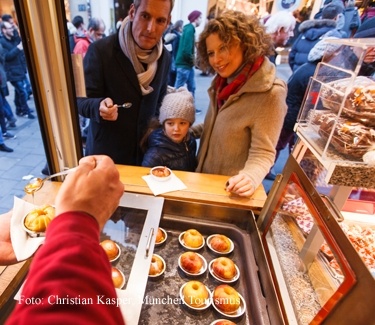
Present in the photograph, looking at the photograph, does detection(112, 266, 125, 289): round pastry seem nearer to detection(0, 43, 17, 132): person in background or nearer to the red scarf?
the red scarf

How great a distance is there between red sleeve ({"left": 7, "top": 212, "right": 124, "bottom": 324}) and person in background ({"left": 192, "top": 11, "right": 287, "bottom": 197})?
2.53ft

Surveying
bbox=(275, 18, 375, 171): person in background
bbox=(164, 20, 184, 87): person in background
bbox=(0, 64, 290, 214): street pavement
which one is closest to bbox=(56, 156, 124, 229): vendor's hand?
bbox=(275, 18, 375, 171): person in background

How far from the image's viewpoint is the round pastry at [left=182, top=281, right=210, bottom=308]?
2.39 ft

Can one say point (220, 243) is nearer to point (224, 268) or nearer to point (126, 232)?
point (224, 268)

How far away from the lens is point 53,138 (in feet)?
3.36

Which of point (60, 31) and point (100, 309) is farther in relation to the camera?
point (60, 31)

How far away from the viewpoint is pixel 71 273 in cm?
32

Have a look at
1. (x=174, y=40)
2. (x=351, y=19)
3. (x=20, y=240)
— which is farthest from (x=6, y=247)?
(x=174, y=40)

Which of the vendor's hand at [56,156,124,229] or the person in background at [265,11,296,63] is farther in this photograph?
the person in background at [265,11,296,63]

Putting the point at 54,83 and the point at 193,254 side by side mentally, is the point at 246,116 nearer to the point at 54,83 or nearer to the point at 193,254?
the point at 193,254

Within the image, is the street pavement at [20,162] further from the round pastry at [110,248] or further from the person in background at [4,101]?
the round pastry at [110,248]

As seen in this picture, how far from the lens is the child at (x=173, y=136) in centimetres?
142

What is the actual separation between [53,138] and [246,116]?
855mm

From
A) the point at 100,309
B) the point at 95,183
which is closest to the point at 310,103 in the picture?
the point at 95,183
